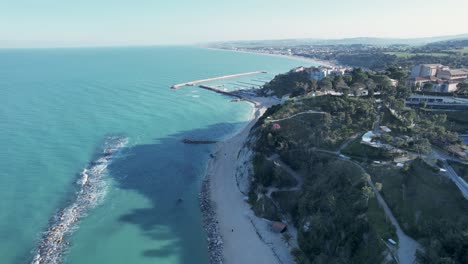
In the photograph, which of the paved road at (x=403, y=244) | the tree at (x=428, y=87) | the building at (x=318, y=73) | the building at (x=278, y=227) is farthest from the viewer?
the building at (x=318, y=73)

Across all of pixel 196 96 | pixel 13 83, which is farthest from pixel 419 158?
pixel 13 83

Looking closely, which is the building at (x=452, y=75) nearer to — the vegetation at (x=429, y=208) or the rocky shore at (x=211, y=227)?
the vegetation at (x=429, y=208)

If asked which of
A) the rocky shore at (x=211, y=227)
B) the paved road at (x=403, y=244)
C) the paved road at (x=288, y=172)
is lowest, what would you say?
the rocky shore at (x=211, y=227)

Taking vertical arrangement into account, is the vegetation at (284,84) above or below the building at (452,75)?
below

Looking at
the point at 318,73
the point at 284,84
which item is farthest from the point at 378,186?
the point at 318,73

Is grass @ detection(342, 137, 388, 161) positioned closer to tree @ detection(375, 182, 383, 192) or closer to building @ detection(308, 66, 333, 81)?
tree @ detection(375, 182, 383, 192)

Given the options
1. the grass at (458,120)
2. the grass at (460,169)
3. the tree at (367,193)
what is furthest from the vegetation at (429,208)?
the grass at (458,120)
